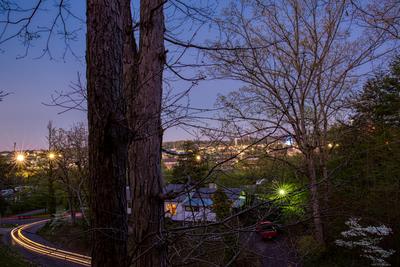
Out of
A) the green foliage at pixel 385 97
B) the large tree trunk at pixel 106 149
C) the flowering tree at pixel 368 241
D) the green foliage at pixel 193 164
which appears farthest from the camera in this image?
the green foliage at pixel 385 97

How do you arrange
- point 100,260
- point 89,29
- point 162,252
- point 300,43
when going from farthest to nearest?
1. point 300,43
2. point 162,252
3. point 89,29
4. point 100,260

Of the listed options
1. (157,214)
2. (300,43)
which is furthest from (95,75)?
(300,43)

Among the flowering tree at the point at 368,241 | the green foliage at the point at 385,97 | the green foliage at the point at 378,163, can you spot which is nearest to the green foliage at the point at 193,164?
the green foliage at the point at 378,163

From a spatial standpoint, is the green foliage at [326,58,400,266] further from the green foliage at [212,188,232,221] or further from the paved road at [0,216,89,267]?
the paved road at [0,216,89,267]

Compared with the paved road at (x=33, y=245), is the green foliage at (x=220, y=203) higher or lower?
higher

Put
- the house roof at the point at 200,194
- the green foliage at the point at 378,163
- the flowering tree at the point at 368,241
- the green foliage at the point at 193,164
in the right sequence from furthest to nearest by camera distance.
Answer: the green foliage at the point at 378,163 → the flowering tree at the point at 368,241 → the green foliage at the point at 193,164 → the house roof at the point at 200,194

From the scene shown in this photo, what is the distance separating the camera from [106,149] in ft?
5.91

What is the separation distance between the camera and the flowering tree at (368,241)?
10031mm

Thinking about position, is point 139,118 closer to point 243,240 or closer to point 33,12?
point 33,12

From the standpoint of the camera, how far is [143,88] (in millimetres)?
2924

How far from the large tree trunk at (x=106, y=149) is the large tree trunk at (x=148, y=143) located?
0.75 m

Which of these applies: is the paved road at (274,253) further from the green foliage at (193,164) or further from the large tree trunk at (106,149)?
the large tree trunk at (106,149)

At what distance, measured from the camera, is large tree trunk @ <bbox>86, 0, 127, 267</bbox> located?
1.80 m

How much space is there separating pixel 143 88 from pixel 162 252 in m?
1.55
